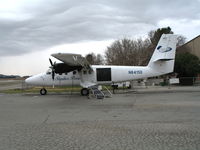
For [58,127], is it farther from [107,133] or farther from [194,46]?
[194,46]

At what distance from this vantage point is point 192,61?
40969 mm

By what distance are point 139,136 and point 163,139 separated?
0.71m

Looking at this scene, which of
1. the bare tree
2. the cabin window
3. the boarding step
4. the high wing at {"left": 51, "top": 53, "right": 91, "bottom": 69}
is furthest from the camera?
the bare tree

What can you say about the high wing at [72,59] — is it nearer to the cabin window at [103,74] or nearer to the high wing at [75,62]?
the high wing at [75,62]

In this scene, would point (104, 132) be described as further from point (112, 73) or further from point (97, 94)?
point (112, 73)

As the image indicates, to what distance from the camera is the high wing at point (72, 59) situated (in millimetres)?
18766

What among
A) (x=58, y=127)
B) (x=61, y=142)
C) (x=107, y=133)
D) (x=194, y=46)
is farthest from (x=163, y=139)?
(x=194, y=46)

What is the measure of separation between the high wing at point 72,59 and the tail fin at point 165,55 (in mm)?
7053

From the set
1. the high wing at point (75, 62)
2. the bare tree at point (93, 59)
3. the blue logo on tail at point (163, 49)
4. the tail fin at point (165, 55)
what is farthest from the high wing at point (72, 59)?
the bare tree at point (93, 59)

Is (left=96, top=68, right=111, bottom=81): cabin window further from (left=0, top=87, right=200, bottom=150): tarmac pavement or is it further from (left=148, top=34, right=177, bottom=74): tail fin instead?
(left=0, top=87, right=200, bottom=150): tarmac pavement

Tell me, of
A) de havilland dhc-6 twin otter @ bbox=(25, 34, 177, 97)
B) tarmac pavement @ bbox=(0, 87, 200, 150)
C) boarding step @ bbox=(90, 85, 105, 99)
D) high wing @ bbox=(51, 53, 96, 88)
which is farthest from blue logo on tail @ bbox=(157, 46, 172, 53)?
tarmac pavement @ bbox=(0, 87, 200, 150)

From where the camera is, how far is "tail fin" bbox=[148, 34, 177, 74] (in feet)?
78.8

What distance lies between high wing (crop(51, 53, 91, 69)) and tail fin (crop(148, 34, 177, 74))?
705 cm

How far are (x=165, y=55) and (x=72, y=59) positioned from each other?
971 centimetres
